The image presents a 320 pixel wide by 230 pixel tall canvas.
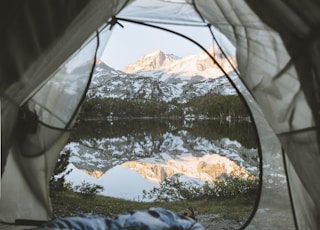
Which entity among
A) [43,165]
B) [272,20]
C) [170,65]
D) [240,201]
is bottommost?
[240,201]

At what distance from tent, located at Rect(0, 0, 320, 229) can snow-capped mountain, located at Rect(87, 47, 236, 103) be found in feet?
42.2

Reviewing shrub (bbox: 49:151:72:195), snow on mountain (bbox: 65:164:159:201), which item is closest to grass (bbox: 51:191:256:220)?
shrub (bbox: 49:151:72:195)

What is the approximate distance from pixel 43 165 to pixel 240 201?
379 centimetres

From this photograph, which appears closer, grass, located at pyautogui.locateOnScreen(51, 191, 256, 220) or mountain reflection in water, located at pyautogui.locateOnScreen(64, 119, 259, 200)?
grass, located at pyautogui.locateOnScreen(51, 191, 256, 220)

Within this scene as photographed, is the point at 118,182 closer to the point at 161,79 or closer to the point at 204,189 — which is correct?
the point at 204,189

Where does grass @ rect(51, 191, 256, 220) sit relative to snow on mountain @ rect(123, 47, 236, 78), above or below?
below

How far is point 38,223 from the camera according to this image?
1907 millimetres

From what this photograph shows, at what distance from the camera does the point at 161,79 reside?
21.1 m

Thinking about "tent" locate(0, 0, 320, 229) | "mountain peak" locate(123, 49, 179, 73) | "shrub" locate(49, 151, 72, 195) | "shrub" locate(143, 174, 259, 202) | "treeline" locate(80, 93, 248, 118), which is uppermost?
"mountain peak" locate(123, 49, 179, 73)

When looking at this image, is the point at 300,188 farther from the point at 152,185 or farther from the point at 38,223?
the point at 152,185

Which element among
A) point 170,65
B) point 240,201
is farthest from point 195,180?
point 170,65

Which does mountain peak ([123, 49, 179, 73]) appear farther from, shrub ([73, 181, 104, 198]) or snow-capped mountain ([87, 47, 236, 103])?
shrub ([73, 181, 104, 198])

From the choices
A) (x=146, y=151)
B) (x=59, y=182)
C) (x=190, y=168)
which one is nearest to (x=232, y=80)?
(x=59, y=182)

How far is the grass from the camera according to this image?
4.51 metres
